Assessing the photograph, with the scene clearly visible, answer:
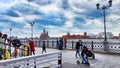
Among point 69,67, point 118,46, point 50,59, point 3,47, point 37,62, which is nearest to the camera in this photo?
point 37,62

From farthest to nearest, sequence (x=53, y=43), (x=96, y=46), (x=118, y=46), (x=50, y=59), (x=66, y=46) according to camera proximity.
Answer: (x=53, y=43)
(x=66, y=46)
(x=96, y=46)
(x=118, y=46)
(x=50, y=59)

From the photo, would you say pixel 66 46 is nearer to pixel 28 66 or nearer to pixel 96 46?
pixel 96 46

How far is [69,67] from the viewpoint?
11.2 metres

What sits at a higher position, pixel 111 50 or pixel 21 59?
pixel 21 59

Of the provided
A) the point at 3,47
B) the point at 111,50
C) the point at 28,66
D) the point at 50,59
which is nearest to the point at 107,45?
the point at 111,50

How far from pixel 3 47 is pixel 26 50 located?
1778mm

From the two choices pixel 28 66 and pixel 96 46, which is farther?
pixel 96 46

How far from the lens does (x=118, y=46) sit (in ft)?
70.4

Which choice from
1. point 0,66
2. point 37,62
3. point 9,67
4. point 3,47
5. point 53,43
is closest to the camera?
point 0,66

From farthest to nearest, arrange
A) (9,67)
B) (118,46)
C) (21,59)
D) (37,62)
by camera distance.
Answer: (118,46) < (37,62) < (21,59) < (9,67)

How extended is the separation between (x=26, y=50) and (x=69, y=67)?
4571 millimetres

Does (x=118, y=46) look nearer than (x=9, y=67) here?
No

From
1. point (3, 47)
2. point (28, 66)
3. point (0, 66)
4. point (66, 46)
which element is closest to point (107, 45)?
point (66, 46)

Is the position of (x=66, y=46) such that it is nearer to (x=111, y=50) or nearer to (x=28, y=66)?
(x=111, y=50)
